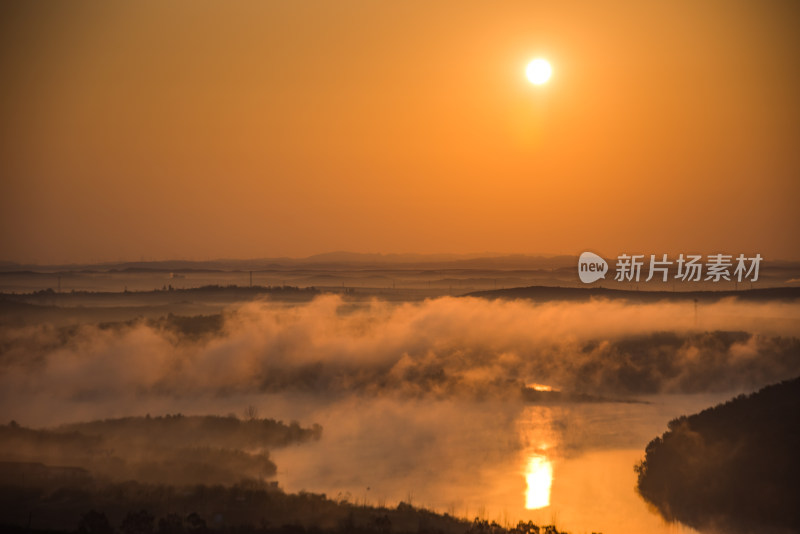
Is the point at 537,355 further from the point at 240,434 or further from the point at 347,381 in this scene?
the point at 240,434

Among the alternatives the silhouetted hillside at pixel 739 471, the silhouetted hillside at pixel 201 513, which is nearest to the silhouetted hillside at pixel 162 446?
the silhouetted hillside at pixel 201 513

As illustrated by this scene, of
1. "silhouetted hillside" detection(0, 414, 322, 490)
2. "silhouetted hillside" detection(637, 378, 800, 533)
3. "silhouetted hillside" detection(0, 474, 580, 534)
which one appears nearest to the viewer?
"silhouetted hillside" detection(0, 474, 580, 534)

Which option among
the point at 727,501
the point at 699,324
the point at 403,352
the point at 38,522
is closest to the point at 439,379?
the point at 403,352

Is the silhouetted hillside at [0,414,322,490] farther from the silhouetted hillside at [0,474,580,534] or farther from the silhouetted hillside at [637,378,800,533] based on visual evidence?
the silhouetted hillside at [637,378,800,533]

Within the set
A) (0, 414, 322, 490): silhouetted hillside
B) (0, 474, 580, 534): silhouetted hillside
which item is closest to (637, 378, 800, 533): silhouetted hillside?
(0, 474, 580, 534): silhouetted hillside

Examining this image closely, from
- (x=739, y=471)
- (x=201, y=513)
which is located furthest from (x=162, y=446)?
(x=739, y=471)

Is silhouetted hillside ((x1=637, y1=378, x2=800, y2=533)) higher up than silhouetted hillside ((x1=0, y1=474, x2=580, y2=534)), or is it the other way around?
silhouetted hillside ((x1=637, y1=378, x2=800, y2=533))

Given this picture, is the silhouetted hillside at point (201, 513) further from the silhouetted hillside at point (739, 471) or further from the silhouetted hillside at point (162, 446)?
the silhouetted hillside at point (739, 471)

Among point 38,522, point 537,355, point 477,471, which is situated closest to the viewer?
point 38,522
